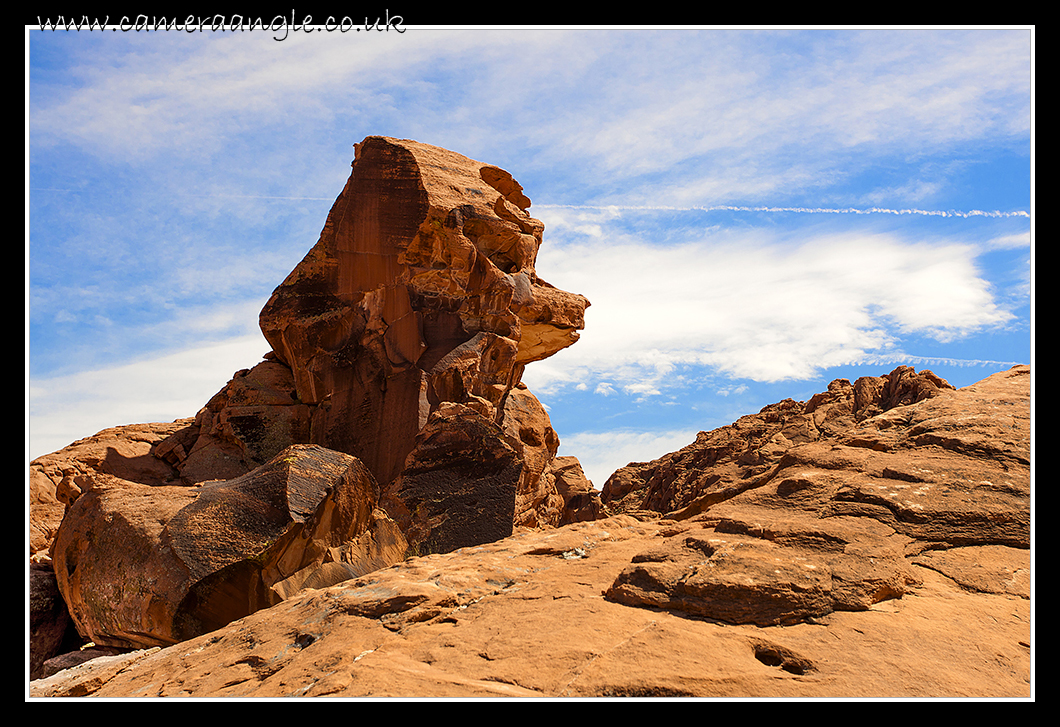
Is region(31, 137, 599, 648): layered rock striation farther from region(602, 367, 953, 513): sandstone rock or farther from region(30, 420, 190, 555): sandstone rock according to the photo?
region(602, 367, 953, 513): sandstone rock

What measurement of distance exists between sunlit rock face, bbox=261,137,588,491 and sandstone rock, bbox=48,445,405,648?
5204 mm

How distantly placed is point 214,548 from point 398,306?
7.26 meters

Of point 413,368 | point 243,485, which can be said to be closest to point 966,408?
point 243,485

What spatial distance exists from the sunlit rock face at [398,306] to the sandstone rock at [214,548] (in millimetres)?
5204

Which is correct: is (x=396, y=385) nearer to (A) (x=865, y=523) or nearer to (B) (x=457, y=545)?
(B) (x=457, y=545)

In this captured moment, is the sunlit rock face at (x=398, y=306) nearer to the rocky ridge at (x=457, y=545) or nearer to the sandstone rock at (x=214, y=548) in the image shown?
the rocky ridge at (x=457, y=545)

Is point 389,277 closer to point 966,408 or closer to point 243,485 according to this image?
point 243,485

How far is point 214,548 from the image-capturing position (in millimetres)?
7137

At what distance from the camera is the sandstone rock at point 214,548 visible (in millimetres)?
7000

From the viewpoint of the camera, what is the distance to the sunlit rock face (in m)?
13.5

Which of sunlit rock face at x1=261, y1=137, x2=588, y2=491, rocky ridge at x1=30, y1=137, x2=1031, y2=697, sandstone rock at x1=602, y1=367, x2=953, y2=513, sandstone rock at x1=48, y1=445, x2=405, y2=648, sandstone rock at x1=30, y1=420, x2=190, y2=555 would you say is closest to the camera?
rocky ridge at x1=30, y1=137, x2=1031, y2=697

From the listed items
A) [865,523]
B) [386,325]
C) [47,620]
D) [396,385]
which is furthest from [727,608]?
[386,325]

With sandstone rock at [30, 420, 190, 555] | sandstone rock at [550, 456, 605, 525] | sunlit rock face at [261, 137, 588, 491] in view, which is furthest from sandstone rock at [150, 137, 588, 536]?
sandstone rock at [550, 456, 605, 525]

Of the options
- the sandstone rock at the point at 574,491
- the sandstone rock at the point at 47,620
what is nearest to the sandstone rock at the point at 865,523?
the sandstone rock at the point at 47,620
